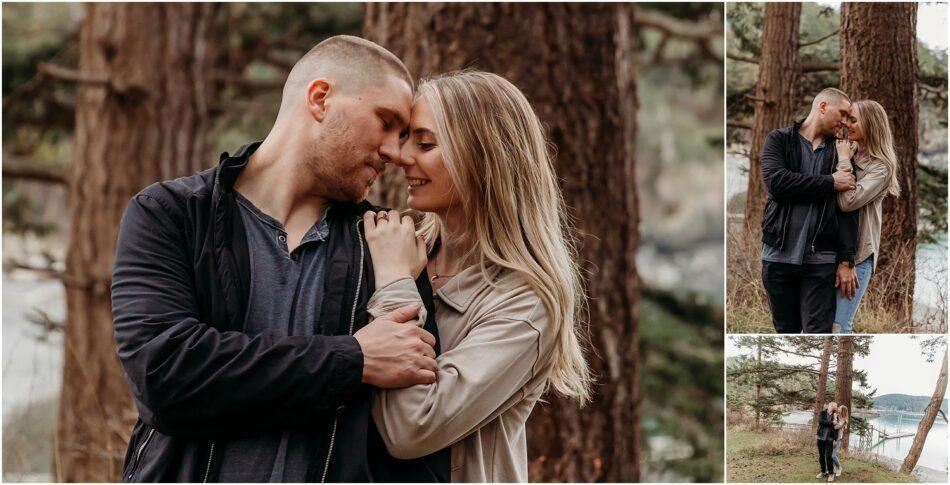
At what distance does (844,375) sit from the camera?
3367 millimetres

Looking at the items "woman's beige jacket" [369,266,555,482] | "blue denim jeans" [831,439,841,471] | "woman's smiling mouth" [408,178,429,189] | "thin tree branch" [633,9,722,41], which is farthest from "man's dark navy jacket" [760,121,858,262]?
"thin tree branch" [633,9,722,41]

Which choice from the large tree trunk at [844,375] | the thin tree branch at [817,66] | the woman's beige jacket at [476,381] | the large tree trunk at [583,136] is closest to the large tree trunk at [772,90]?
the thin tree branch at [817,66]

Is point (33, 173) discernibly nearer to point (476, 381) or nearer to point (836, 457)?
point (476, 381)

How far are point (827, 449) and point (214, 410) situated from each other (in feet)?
7.54

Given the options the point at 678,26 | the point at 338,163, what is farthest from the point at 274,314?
the point at 678,26

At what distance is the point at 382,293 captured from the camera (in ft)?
8.34

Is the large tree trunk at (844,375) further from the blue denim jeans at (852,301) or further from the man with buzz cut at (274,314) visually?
the man with buzz cut at (274,314)

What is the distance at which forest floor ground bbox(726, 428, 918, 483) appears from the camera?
11.2ft

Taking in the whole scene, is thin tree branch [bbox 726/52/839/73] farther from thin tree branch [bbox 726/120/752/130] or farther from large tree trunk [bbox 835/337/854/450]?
large tree trunk [bbox 835/337/854/450]

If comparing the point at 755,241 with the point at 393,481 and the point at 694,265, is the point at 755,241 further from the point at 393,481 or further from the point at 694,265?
the point at 694,265

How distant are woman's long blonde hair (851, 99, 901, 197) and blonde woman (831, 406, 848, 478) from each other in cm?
83

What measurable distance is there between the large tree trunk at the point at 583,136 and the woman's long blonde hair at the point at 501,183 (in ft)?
5.07

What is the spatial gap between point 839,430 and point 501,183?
5.48 feet

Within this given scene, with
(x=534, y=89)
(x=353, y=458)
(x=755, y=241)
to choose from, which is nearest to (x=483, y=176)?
(x=353, y=458)
